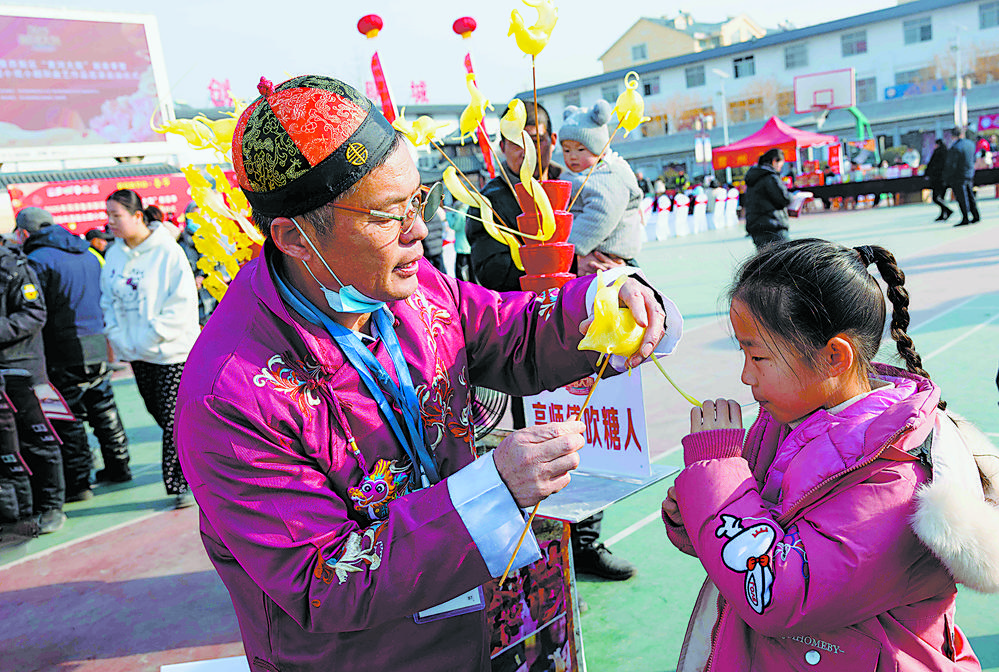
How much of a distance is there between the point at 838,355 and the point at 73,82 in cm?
2496

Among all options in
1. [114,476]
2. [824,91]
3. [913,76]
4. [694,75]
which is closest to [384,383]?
[114,476]

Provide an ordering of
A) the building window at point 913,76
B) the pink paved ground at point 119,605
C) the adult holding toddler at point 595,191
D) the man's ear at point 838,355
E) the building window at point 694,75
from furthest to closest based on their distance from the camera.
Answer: the building window at point 694,75, the building window at point 913,76, the pink paved ground at point 119,605, the adult holding toddler at point 595,191, the man's ear at point 838,355

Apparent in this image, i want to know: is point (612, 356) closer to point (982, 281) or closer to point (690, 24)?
point (982, 281)

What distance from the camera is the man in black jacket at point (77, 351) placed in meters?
4.70

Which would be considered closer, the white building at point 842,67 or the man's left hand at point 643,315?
the man's left hand at point 643,315

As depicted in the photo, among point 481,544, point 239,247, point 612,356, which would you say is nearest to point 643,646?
point 612,356

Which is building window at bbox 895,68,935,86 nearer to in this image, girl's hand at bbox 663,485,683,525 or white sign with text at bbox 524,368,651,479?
white sign with text at bbox 524,368,651,479

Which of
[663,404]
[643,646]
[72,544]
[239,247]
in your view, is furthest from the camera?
[663,404]

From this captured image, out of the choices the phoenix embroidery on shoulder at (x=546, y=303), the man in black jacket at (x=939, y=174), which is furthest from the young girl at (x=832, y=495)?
the man in black jacket at (x=939, y=174)

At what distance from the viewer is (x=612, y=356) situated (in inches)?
60.7

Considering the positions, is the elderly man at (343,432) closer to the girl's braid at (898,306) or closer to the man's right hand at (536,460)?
the man's right hand at (536,460)

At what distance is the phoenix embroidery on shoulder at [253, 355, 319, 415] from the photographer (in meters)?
1.20

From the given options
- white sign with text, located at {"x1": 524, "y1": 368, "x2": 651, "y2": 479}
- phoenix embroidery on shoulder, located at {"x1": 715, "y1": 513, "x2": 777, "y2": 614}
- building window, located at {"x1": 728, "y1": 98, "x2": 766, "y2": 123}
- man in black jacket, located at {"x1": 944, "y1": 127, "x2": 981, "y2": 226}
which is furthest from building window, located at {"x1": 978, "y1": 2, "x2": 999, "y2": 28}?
Result: phoenix embroidery on shoulder, located at {"x1": 715, "y1": 513, "x2": 777, "y2": 614}

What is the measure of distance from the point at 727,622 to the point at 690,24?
68581 mm
